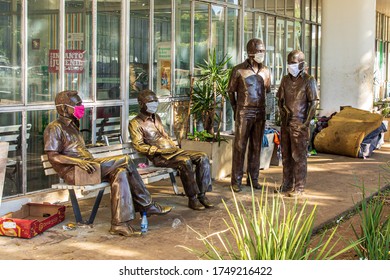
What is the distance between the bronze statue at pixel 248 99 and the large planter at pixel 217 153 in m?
0.76

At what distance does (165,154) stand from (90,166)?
1.42m

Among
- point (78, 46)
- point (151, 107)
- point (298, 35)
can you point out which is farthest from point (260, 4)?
point (151, 107)

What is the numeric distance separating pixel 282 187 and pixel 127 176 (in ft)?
9.85

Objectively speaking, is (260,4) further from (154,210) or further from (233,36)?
(154,210)

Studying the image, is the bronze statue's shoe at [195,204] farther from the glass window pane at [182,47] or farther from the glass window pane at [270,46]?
the glass window pane at [270,46]

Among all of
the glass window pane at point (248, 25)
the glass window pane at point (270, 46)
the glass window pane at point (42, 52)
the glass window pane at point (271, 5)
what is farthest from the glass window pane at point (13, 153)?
the glass window pane at point (271, 5)

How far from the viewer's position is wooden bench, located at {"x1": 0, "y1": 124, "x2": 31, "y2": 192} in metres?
7.58

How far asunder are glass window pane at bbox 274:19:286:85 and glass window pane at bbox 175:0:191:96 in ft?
13.3

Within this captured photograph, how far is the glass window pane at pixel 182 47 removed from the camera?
35.2 ft

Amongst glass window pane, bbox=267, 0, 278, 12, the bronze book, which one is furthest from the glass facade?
the bronze book

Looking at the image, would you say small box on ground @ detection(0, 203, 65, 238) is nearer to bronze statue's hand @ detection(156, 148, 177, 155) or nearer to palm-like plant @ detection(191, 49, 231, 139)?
bronze statue's hand @ detection(156, 148, 177, 155)

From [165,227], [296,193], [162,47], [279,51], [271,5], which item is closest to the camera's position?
[165,227]

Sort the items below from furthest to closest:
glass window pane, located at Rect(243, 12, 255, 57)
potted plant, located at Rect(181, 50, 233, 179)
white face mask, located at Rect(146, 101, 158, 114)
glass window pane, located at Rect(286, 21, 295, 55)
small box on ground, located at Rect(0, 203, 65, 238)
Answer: glass window pane, located at Rect(286, 21, 295, 55) < glass window pane, located at Rect(243, 12, 255, 57) < potted plant, located at Rect(181, 50, 233, 179) < white face mask, located at Rect(146, 101, 158, 114) < small box on ground, located at Rect(0, 203, 65, 238)

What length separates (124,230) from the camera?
22.0ft
